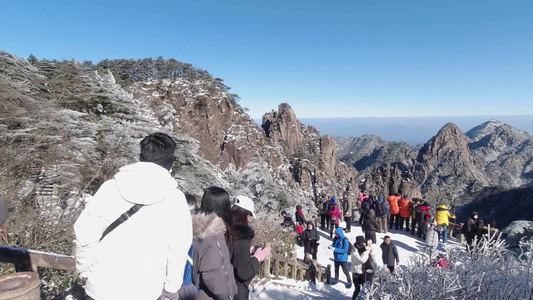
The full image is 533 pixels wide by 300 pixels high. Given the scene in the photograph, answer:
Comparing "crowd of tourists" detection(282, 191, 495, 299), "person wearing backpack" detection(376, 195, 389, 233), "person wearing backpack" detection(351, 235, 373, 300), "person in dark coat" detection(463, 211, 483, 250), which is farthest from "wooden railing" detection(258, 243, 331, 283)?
"person in dark coat" detection(463, 211, 483, 250)

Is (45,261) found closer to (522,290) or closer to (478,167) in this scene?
(522,290)

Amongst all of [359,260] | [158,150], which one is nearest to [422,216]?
[359,260]

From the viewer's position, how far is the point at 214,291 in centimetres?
220

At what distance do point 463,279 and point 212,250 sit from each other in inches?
108

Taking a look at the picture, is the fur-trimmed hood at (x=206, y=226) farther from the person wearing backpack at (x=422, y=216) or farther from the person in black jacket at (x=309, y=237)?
the person wearing backpack at (x=422, y=216)

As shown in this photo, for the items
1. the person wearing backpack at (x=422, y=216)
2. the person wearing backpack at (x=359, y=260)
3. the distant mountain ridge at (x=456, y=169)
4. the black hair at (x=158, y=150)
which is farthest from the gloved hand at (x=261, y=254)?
the distant mountain ridge at (x=456, y=169)

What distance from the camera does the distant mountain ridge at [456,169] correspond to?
157 ft

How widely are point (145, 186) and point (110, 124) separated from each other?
28.2 feet

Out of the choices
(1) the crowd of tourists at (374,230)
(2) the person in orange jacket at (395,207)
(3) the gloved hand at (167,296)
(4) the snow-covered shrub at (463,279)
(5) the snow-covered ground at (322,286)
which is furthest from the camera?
(2) the person in orange jacket at (395,207)

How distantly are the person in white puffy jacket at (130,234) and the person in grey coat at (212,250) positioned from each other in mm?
490

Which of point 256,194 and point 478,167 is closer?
point 256,194

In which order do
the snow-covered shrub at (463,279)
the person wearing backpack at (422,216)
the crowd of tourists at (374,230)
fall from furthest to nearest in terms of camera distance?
the person wearing backpack at (422,216), the crowd of tourists at (374,230), the snow-covered shrub at (463,279)

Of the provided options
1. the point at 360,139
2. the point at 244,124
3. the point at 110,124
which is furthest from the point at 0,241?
the point at 360,139

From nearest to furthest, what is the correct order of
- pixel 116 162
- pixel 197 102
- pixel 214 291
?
pixel 214 291, pixel 116 162, pixel 197 102
